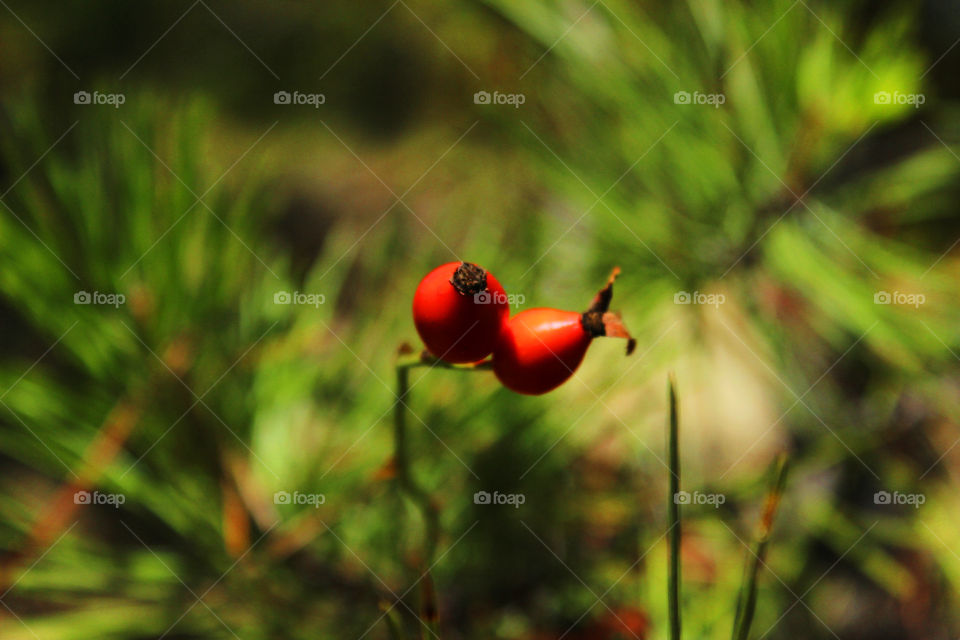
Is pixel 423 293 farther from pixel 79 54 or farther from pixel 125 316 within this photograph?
pixel 79 54

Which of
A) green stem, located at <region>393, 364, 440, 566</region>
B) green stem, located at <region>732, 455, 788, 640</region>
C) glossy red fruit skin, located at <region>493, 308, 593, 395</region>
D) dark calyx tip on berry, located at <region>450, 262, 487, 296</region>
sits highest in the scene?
dark calyx tip on berry, located at <region>450, 262, 487, 296</region>

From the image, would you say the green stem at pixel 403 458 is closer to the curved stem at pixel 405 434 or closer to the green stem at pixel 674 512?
the curved stem at pixel 405 434

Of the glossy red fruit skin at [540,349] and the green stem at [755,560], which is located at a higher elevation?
the glossy red fruit skin at [540,349]

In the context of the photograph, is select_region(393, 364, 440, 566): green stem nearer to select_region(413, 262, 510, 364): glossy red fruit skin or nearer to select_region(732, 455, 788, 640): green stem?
select_region(413, 262, 510, 364): glossy red fruit skin

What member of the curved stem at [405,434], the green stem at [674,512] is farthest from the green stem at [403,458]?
the green stem at [674,512]

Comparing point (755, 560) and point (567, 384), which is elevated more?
point (567, 384)

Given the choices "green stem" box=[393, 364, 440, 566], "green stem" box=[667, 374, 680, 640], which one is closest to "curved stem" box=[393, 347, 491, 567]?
"green stem" box=[393, 364, 440, 566]

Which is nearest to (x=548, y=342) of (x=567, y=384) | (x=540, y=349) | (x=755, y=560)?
(x=540, y=349)

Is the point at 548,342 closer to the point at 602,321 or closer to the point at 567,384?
the point at 602,321
